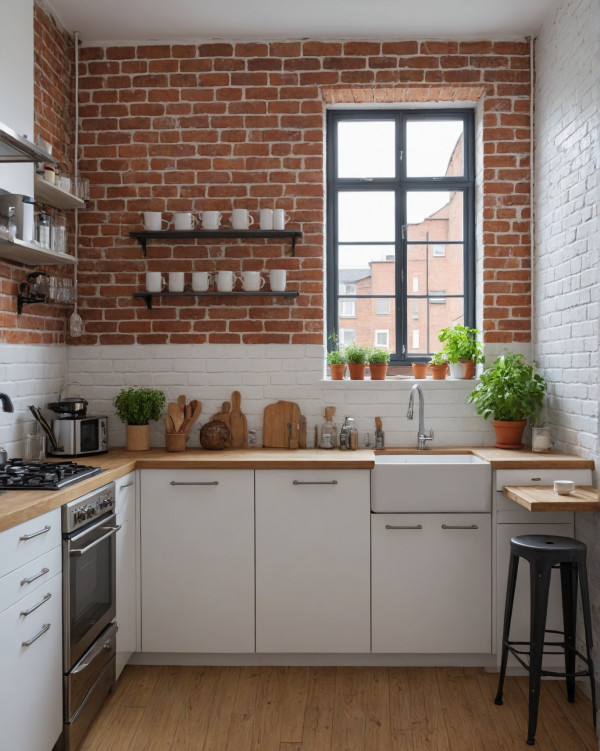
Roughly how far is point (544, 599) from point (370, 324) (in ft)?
6.43

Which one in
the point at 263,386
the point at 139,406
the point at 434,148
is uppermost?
the point at 434,148

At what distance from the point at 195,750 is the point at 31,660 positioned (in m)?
0.77

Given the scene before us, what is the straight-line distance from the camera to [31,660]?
2209mm

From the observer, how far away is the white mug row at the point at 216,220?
377 centimetres

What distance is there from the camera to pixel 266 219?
12.4 feet

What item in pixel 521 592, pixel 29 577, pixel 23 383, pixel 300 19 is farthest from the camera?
pixel 300 19

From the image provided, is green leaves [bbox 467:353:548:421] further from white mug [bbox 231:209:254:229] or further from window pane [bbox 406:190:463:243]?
white mug [bbox 231:209:254:229]

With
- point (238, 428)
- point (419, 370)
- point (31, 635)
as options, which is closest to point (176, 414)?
point (238, 428)

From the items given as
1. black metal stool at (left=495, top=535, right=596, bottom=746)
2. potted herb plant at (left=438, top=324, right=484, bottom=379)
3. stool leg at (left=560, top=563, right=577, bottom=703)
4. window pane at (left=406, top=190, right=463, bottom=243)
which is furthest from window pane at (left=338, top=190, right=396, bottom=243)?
stool leg at (left=560, top=563, right=577, bottom=703)

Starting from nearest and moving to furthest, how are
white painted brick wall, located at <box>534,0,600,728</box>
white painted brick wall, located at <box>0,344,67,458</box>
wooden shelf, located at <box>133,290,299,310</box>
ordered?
white painted brick wall, located at <box>534,0,600,728</box> < white painted brick wall, located at <box>0,344,67,458</box> < wooden shelf, located at <box>133,290,299,310</box>

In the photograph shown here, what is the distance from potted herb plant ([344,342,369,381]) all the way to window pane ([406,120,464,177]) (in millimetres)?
1127

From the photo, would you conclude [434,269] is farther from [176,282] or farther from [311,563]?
[311,563]

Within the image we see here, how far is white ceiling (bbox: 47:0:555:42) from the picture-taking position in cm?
349

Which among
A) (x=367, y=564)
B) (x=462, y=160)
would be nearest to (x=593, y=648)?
(x=367, y=564)
